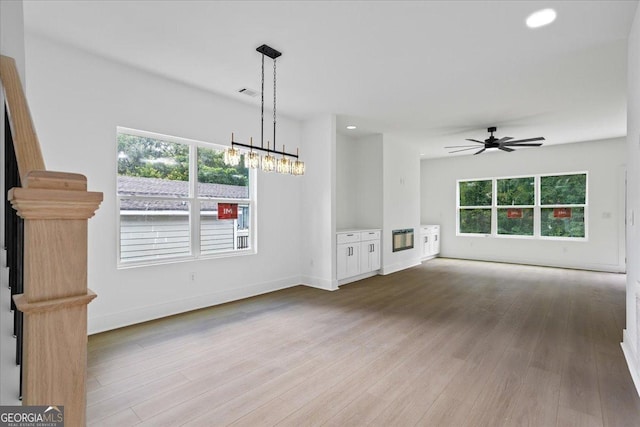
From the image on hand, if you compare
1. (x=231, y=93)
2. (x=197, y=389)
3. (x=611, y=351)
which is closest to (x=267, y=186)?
(x=231, y=93)

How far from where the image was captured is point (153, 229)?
392 cm

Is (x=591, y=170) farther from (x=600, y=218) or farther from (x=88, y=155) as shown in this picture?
(x=88, y=155)

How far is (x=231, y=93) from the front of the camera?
173 inches

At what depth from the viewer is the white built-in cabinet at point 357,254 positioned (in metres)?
5.55

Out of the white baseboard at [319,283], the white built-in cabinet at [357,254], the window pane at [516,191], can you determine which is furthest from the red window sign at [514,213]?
the white baseboard at [319,283]

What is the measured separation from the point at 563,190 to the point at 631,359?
6.12 metres

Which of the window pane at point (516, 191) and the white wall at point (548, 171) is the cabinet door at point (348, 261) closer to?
the white wall at point (548, 171)

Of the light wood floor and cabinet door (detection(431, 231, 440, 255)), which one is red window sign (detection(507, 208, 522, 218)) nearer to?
cabinet door (detection(431, 231, 440, 255))

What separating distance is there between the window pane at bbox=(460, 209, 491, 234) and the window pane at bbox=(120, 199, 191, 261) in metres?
7.69

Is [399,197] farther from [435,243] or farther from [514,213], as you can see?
[514,213]

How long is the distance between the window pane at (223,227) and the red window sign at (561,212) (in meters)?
7.48

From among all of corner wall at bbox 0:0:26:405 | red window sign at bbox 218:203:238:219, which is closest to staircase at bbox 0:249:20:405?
corner wall at bbox 0:0:26:405

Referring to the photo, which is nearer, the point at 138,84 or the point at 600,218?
the point at 138,84

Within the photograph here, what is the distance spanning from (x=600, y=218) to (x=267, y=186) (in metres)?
7.50
